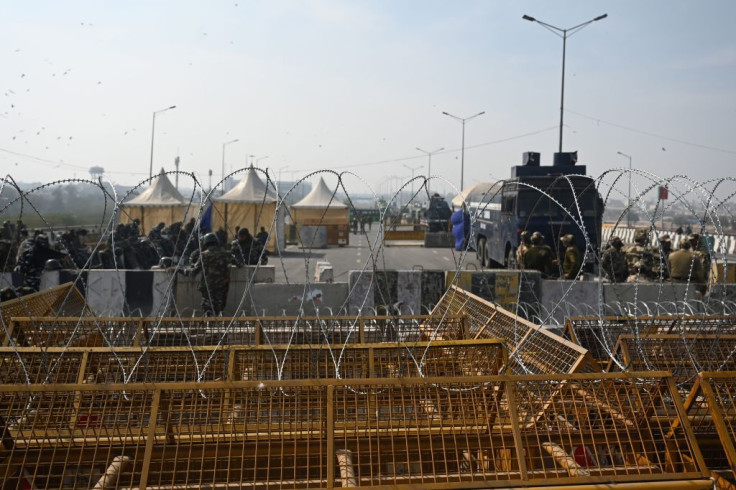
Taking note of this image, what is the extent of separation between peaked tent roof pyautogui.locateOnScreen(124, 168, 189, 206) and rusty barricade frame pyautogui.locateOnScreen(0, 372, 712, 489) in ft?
79.9

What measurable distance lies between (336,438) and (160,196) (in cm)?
2635

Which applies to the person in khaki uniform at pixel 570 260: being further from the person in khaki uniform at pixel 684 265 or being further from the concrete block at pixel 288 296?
the concrete block at pixel 288 296

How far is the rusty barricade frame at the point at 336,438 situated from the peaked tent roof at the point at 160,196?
24348mm

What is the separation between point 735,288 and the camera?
37.6 feet

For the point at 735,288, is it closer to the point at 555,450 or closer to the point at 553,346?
the point at 553,346

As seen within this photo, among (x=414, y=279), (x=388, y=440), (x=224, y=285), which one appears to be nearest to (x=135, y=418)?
(x=388, y=440)

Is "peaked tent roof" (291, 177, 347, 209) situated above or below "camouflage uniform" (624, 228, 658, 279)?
above

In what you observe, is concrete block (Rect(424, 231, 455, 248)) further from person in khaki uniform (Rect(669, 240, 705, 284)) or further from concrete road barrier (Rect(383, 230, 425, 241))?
person in khaki uniform (Rect(669, 240, 705, 284))

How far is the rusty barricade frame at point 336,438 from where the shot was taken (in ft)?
12.0

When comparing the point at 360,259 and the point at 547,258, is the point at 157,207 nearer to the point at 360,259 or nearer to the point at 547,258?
the point at 360,259

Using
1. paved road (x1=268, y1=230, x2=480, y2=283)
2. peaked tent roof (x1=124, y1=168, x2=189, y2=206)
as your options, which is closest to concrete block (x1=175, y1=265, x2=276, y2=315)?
paved road (x1=268, y1=230, x2=480, y2=283)

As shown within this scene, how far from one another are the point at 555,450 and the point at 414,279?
681 cm

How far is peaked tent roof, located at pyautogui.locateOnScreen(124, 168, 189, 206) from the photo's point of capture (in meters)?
28.1

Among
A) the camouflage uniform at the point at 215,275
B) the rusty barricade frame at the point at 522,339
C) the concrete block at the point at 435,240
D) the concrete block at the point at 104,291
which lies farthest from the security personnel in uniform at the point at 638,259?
the concrete block at the point at 435,240
